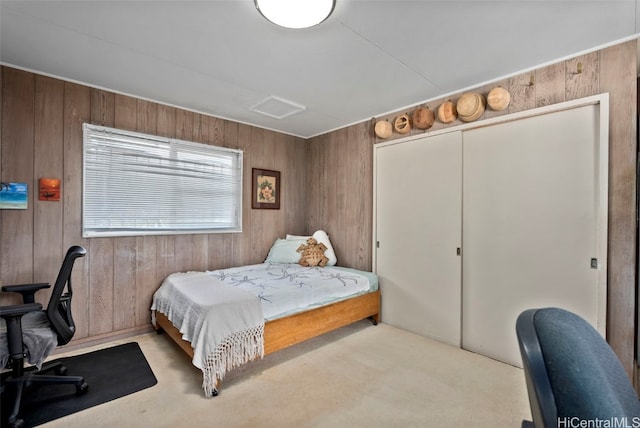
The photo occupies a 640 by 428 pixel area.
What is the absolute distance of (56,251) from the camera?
2.54m

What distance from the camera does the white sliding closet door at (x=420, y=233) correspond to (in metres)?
2.82

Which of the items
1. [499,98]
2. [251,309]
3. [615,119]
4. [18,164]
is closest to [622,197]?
[615,119]

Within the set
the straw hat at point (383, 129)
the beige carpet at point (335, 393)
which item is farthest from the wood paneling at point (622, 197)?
the straw hat at point (383, 129)

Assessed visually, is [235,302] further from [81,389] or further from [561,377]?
[561,377]

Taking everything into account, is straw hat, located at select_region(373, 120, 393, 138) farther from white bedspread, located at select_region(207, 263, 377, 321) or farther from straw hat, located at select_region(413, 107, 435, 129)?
white bedspread, located at select_region(207, 263, 377, 321)

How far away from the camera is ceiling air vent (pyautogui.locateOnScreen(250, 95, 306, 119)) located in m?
3.05

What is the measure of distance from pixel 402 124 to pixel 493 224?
1.38 m

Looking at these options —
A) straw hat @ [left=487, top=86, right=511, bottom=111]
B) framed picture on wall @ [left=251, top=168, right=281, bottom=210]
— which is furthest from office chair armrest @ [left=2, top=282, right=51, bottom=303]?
straw hat @ [left=487, top=86, right=511, bottom=111]

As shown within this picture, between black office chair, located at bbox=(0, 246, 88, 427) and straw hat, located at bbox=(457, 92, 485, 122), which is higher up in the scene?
straw hat, located at bbox=(457, 92, 485, 122)

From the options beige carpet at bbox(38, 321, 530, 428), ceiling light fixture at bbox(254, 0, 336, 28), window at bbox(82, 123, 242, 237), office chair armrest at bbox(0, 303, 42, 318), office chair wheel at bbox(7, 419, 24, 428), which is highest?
ceiling light fixture at bbox(254, 0, 336, 28)

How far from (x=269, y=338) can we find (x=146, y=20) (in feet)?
7.78

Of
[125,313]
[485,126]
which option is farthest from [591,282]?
[125,313]

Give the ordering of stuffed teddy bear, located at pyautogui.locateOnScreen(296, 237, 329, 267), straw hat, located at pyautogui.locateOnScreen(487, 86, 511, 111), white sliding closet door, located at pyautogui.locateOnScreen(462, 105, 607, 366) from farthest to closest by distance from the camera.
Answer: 1. stuffed teddy bear, located at pyautogui.locateOnScreen(296, 237, 329, 267)
2. straw hat, located at pyautogui.locateOnScreen(487, 86, 511, 111)
3. white sliding closet door, located at pyautogui.locateOnScreen(462, 105, 607, 366)

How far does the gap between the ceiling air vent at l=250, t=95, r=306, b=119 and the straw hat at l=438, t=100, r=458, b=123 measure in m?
1.44
